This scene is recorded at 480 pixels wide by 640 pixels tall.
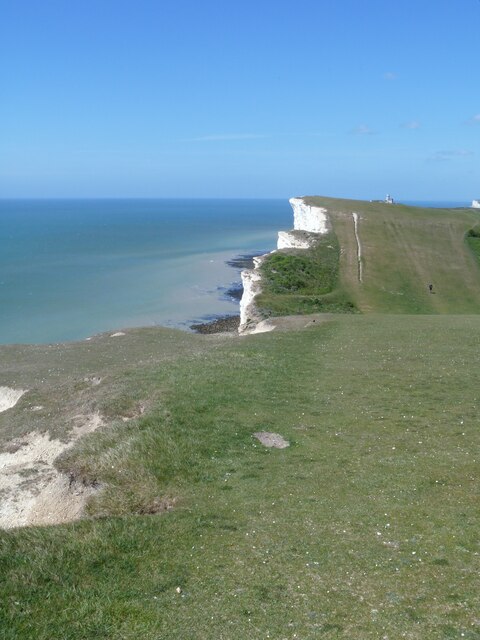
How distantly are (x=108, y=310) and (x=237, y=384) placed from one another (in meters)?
69.2

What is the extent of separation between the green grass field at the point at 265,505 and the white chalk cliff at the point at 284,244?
18.1 meters

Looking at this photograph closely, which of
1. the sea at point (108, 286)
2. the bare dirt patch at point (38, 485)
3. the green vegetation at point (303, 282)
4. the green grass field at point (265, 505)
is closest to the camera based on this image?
the green grass field at point (265, 505)

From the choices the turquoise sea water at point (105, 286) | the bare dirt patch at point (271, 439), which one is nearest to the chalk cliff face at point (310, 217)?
the turquoise sea water at point (105, 286)

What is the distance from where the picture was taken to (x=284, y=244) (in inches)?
3696

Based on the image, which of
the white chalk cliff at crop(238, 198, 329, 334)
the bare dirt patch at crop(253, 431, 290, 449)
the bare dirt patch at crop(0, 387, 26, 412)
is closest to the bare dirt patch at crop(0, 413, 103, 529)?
the bare dirt patch at crop(253, 431, 290, 449)

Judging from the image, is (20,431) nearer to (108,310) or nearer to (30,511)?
(30,511)

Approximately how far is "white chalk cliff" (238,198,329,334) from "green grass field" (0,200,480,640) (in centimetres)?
1808

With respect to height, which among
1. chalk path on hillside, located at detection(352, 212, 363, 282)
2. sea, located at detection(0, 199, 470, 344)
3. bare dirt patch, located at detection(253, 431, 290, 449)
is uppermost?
chalk path on hillside, located at detection(352, 212, 363, 282)

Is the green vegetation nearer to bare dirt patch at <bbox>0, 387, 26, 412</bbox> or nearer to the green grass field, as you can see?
the green grass field

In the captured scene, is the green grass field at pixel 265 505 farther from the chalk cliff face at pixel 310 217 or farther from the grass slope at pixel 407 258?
the chalk cliff face at pixel 310 217

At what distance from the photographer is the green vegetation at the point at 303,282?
2420 inches

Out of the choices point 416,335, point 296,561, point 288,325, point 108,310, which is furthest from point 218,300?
point 296,561

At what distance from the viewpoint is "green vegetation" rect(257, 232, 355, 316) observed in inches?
2420

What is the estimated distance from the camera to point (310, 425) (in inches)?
837
